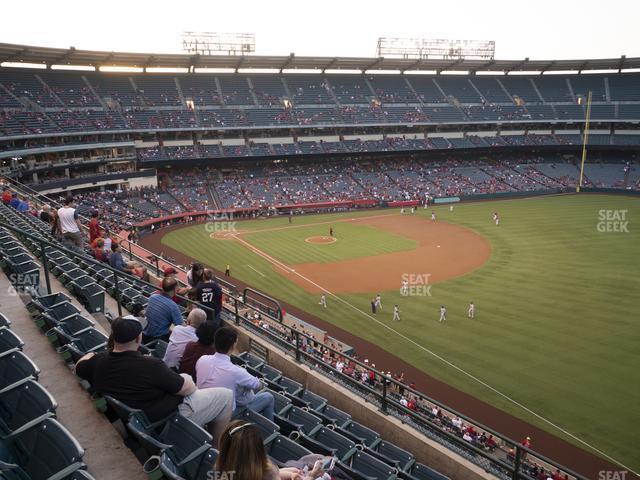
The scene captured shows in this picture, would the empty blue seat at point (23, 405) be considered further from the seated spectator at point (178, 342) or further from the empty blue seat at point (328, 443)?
the empty blue seat at point (328, 443)

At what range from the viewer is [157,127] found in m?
60.5

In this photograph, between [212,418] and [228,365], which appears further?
[228,365]

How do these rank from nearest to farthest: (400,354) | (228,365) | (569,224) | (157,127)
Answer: (228,365), (400,354), (569,224), (157,127)

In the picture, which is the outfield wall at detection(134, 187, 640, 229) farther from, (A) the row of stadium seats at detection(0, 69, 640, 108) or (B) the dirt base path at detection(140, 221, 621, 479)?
(B) the dirt base path at detection(140, 221, 621, 479)

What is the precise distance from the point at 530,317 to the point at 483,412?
9.88m

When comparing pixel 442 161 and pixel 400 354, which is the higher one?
pixel 442 161

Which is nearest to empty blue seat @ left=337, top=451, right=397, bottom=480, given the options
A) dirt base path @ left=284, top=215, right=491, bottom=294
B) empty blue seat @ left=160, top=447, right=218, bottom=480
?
empty blue seat @ left=160, top=447, right=218, bottom=480

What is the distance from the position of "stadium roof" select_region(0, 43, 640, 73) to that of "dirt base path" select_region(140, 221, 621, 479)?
49.8m

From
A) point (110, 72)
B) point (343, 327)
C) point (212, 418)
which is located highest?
point (110, 72)

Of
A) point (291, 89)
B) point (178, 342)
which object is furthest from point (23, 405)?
point (291, 89)

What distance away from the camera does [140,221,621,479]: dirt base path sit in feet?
47.0

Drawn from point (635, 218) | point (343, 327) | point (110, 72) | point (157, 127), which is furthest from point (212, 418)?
point (110, 72)

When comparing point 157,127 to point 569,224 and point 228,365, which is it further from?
point 228,365

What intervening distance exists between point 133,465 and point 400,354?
17.8 metres
